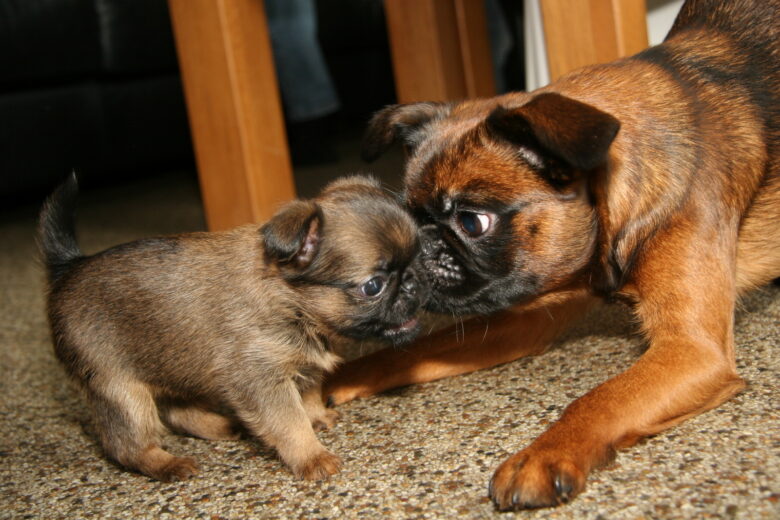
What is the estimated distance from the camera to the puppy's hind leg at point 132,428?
1.86m

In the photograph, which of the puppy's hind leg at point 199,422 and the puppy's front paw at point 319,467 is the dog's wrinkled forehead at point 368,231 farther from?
the puppy's hind leg at point 199,422

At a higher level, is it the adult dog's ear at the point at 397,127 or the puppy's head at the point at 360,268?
the adult dog's ear at the point at 397,127

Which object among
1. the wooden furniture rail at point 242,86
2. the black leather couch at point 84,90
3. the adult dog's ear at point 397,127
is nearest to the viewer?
the adult dog's ear at point 397,127

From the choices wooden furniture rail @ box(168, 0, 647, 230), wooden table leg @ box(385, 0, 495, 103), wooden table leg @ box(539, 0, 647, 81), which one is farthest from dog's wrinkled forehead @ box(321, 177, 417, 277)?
wooden table leg @ box(385, 0, 495, 103)

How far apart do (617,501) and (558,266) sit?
0.66 m

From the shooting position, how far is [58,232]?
207 cm

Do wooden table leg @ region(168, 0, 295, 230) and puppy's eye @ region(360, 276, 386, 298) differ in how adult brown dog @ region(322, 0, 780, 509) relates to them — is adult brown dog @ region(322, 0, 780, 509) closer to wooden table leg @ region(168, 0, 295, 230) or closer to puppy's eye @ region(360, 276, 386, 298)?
puppy's eye @ region(360, 276, 386, 298)

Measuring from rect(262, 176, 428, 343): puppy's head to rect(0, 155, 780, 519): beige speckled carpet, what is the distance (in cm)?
27

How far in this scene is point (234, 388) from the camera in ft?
6.06

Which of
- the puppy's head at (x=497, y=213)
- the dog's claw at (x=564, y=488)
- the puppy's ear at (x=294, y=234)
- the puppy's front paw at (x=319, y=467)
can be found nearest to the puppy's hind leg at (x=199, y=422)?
the puppy's front paw at (x=319, y=467)

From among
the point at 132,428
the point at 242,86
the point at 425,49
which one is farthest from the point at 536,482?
the point at 425,49

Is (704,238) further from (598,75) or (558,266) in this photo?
(598,75)

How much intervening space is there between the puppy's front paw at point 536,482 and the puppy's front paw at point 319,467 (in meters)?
0.39

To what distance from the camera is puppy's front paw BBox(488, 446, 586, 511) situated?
145cm
